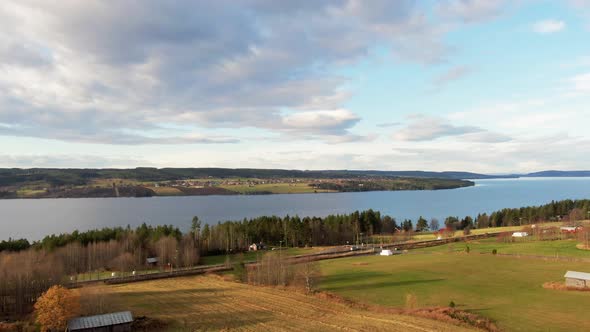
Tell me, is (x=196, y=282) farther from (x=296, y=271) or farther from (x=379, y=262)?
(x=379, y=262)

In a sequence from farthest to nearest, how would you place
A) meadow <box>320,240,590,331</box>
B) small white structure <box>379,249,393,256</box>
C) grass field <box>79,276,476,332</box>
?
small white structure <box>379,249,393,256</box> → meadow <box>320,240,590,331</box> → grass field <box>79,276,476,332</box>

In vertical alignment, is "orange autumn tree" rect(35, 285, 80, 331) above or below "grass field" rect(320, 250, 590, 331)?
above

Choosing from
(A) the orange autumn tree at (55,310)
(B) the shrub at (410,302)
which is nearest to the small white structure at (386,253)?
(B) the shrub at (410,302)

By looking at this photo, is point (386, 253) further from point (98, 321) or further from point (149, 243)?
point (98, 321)

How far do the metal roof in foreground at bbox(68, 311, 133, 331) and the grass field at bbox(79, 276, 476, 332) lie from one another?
3321 millimetres

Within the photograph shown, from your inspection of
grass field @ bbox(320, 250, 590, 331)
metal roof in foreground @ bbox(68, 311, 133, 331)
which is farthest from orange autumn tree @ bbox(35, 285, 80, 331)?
grass field @ bbox(320, 250, 590, 331)

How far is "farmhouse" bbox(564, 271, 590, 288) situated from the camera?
1682 inches

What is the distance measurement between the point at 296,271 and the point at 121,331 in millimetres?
21623

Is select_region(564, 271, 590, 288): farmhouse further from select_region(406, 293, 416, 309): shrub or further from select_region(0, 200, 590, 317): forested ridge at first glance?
select_region(0, 200, 590, 317): forested ridge

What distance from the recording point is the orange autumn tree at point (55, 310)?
29.5m

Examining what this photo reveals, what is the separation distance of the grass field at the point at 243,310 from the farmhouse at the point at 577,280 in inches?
813

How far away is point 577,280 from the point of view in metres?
43.1

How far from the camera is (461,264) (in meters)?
61.3

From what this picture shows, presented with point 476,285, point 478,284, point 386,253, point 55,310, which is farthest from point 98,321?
point 386,253
